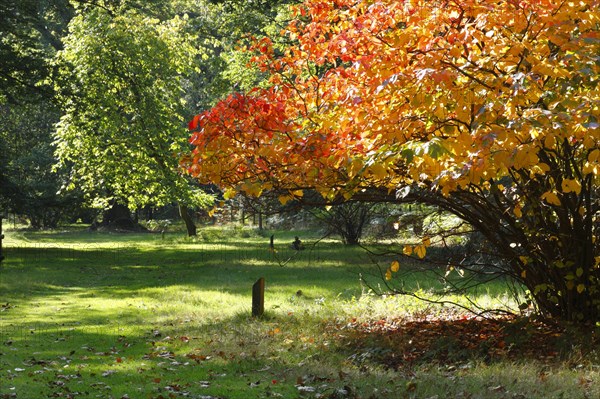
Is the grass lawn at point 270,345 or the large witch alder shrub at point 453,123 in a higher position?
the large witch alder shrub at point 453,123

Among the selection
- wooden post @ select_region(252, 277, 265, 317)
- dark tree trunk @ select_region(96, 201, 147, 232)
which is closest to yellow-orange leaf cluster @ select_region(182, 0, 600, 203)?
wooden post @ select_region(252, 277, 265, 317)

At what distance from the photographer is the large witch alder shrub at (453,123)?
610 centimetres

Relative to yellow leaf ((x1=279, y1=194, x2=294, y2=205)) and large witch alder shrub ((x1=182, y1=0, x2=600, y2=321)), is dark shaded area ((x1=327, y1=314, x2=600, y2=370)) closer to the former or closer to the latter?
large witch alder shrub ((x1=182, y1=0, x2=600, y2=321))

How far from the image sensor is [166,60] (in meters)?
26.9

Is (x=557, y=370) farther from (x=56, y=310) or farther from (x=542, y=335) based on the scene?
(x=56, y=310)

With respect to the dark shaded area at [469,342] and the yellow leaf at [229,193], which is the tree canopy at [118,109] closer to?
the dark shaded area at [469,342]

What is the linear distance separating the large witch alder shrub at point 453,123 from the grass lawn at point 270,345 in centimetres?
125

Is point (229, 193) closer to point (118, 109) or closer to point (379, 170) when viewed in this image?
point (379, 170)

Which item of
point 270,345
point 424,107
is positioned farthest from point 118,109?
point 424,107

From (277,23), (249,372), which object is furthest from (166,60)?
(249,372)

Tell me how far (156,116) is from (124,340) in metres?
15.3

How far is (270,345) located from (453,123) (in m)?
4.65

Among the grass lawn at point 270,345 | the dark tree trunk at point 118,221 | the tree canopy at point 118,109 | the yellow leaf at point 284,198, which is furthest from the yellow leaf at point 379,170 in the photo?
the dark tree trunk at point 118,221

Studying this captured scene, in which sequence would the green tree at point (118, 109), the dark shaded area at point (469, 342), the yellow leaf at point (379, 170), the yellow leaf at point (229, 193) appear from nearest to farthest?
the yellow leaf at point (379, 170), the yellow leaf at point (229, 193), the dark shaded area at point (469, 342), the green tree at point (118, 109)
